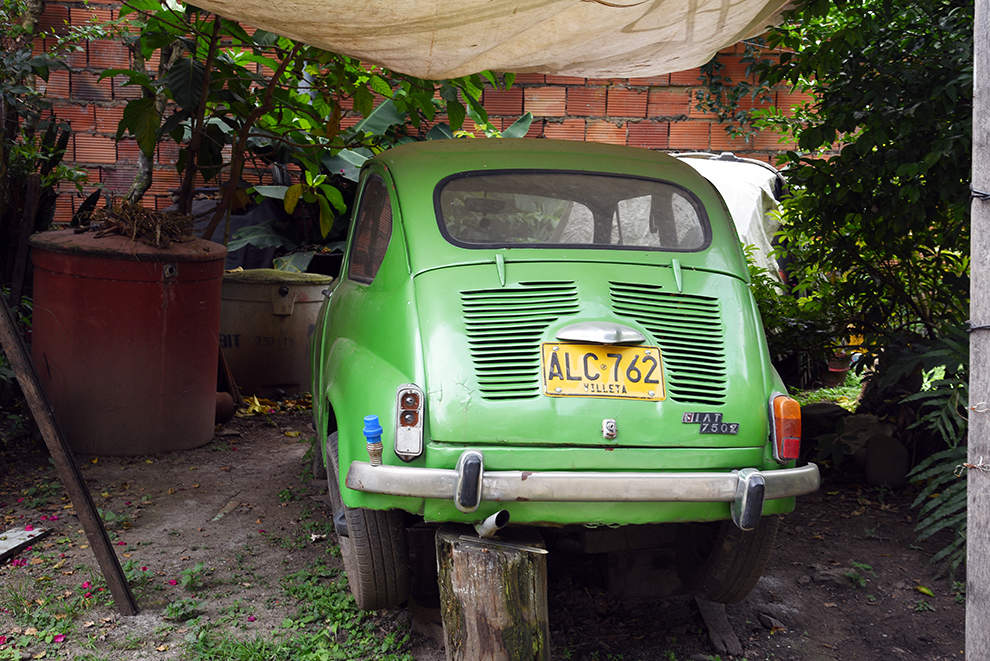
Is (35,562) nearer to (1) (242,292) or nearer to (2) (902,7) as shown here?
(1) (242,292)

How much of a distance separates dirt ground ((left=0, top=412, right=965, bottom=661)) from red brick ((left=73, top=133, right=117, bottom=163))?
3.44 metres

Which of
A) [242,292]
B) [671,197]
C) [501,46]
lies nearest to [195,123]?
[242,292]

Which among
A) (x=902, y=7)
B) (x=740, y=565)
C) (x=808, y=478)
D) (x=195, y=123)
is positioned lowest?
(x=740, y=565)

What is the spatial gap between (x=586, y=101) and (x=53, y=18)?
480cm

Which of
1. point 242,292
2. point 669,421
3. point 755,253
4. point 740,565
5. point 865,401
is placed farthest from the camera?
point 755,253

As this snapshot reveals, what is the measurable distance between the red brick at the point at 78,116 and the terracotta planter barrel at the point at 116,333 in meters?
2.74

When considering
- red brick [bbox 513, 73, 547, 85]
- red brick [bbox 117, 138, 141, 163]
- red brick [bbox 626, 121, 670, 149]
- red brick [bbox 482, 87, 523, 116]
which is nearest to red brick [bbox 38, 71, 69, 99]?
red brick [bbox 117, 138, 141, 163]

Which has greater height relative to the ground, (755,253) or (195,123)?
(195,123)

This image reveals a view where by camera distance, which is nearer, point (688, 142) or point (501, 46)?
point (501, 46)

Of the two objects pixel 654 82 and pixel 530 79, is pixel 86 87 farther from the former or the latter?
pixel 654 82

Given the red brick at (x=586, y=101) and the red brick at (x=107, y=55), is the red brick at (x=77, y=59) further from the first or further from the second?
the red brick at (x=586, y=101)

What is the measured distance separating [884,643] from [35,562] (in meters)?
3.50

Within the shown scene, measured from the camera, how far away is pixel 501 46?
12.2ft

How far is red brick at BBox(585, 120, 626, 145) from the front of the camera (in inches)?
308
